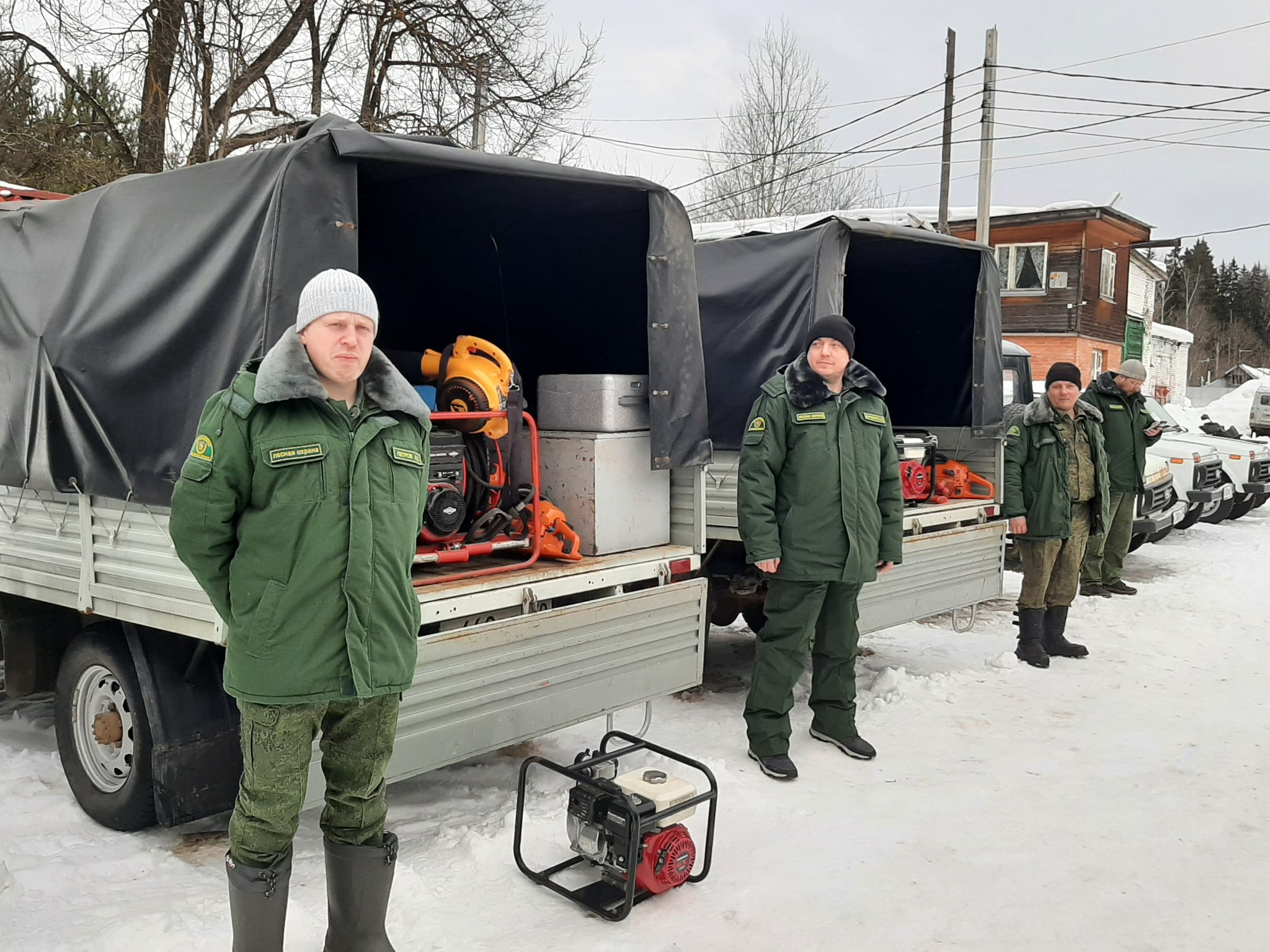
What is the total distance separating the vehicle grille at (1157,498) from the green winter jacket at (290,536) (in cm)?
943

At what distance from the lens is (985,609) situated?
347 inches

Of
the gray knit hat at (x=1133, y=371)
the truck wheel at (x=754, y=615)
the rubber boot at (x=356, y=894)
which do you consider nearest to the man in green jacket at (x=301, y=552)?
the rubber boot at (x=356, y=894)

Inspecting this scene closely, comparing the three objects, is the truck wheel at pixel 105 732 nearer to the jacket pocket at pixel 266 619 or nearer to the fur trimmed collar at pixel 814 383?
the jacket pocket at pixel 266 619

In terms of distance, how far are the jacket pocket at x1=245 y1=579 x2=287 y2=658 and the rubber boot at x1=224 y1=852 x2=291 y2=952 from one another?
0.60 m

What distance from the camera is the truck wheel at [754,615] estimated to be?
6.71 metres

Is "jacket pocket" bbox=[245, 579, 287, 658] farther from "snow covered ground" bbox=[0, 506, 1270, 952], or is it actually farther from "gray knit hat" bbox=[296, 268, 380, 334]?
"snow covered ground" bbox=[0, 506, 1270, 952]

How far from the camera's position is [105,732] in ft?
13.0

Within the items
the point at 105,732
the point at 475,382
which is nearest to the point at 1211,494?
the point at 475,382

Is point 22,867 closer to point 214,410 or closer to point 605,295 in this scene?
point 214,410

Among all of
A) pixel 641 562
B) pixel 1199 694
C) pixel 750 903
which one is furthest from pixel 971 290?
pixel 750 903

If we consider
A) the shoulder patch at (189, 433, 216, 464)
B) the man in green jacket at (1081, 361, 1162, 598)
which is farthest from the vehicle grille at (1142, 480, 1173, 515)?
the shoulder patch at (189, 433, 216, 464)

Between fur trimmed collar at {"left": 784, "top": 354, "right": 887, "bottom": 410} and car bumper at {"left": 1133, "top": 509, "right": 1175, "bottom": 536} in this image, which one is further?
car bumper at {"left": 1133, "top": 509, "right": 1175, "bottom": 536}

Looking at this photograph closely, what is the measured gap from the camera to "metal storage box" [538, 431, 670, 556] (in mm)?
4508

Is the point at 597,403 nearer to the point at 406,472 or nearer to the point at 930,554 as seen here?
the point at 406,472
